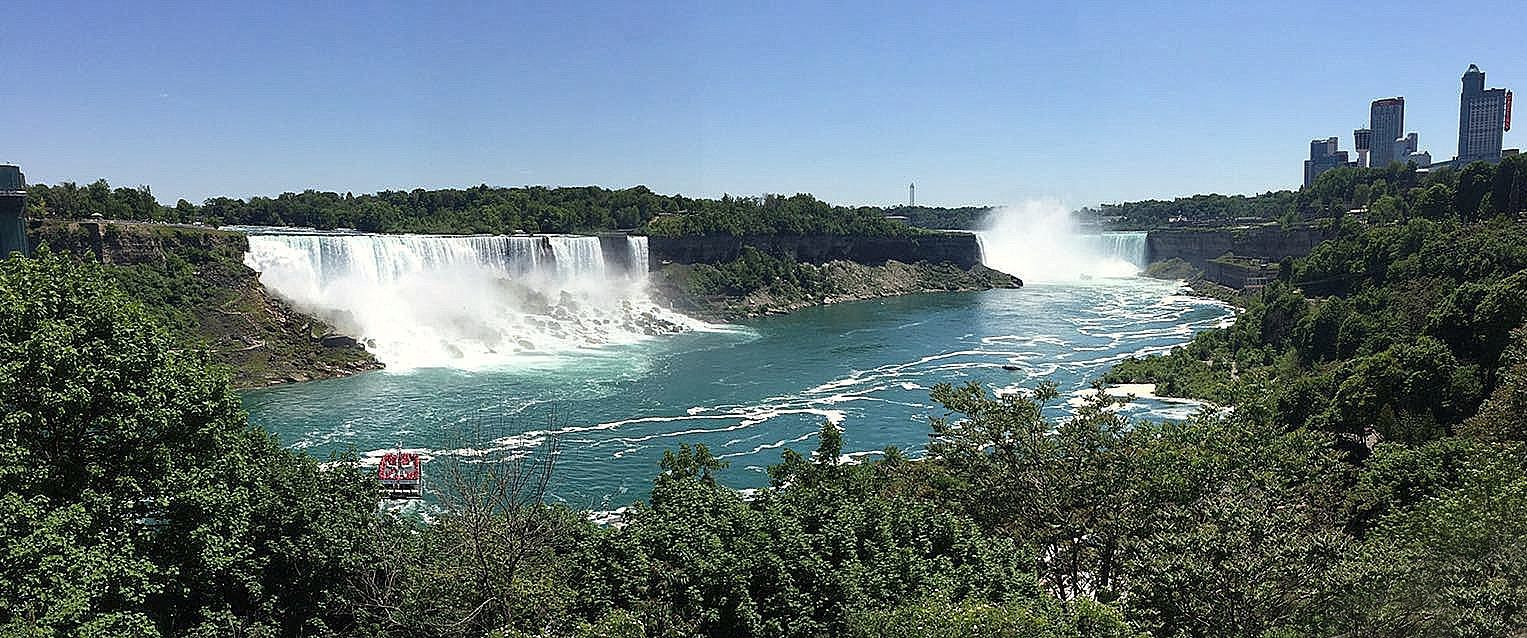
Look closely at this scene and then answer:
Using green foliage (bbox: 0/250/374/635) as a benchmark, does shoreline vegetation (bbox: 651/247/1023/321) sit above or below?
below

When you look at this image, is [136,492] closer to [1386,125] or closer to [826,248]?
[826,248]

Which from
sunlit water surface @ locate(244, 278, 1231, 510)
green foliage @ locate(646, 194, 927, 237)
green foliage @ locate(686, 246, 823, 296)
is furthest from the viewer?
green foliage @ locate(646, 194, 927, 237)

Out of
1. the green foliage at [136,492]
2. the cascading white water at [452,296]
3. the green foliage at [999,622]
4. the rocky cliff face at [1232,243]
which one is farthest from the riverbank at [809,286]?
the green foliage at [999,622]

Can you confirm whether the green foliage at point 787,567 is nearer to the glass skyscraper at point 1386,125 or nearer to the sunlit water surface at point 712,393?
the sunlit water surface at point 712,393

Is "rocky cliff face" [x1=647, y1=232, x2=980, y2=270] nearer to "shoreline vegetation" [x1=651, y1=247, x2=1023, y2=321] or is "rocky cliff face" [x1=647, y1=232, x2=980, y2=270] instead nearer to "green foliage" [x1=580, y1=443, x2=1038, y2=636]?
"shoreline vegetation" [x1=651, y1=247, x2=1023, y2=321]

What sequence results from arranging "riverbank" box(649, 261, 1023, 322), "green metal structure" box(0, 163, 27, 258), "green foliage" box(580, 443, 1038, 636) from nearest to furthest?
"green foliage" box(580, 443, 1038, 636) < "green metal structure" box(0, 163, 27, 258) < "riverbank" box(649, 261, 1023, 322)

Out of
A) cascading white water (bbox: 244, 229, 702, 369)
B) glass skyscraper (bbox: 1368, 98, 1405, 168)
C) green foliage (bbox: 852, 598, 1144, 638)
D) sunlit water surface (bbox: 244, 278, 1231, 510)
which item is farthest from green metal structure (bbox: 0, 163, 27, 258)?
glass skyscraper (bbox: 1368, 98, 1405, 168)
